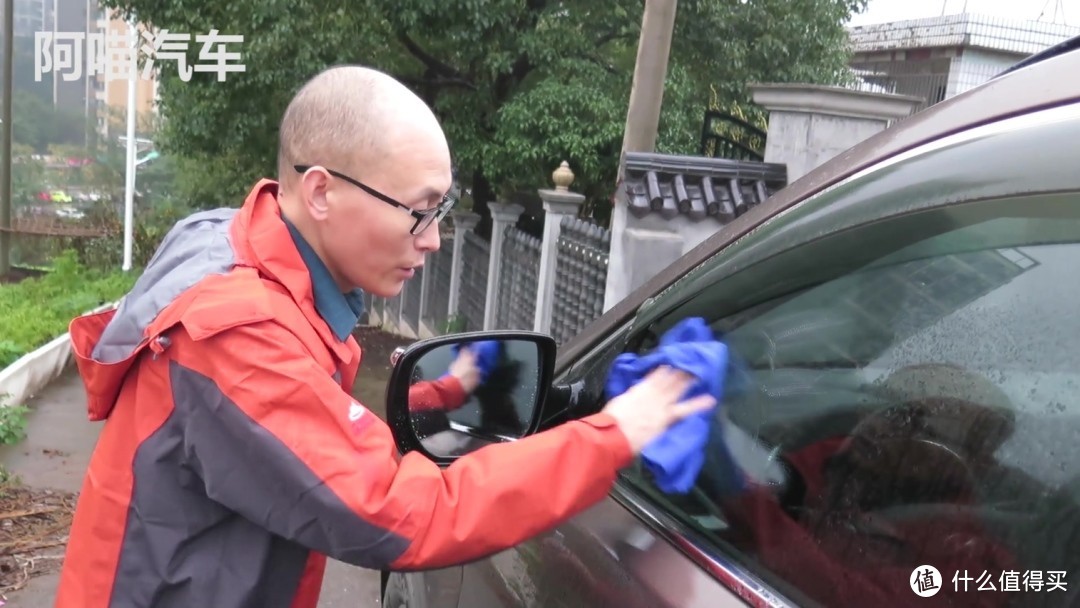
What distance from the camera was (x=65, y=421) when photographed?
6633 millimetres

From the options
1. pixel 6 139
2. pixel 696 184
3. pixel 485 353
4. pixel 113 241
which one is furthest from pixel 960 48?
pixel 6 139

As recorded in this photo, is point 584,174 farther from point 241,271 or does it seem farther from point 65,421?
point 241,271

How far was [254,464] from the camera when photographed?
1.12m

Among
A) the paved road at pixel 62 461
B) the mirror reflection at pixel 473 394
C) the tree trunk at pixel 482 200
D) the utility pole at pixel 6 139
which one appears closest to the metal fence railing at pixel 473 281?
the tree trunk at pixel 482 200

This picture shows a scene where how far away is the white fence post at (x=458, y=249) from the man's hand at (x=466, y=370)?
8381 millimetres

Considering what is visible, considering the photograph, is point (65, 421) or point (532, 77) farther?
point (532, 77)

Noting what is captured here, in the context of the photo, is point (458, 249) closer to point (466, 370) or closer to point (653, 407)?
point (466, 370)

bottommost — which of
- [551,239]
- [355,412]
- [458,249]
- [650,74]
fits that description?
[458,249]

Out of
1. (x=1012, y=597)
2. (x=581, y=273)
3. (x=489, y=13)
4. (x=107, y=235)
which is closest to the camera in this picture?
(x=1012, y=597)

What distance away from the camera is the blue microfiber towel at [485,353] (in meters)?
1.65

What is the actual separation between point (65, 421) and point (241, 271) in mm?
6249

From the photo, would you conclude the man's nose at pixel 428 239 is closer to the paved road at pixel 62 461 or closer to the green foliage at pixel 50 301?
the paved road at pixel 62 461

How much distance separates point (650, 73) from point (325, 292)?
17.2ft

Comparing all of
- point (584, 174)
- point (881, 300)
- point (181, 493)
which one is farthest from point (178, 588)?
point (584, 174)
